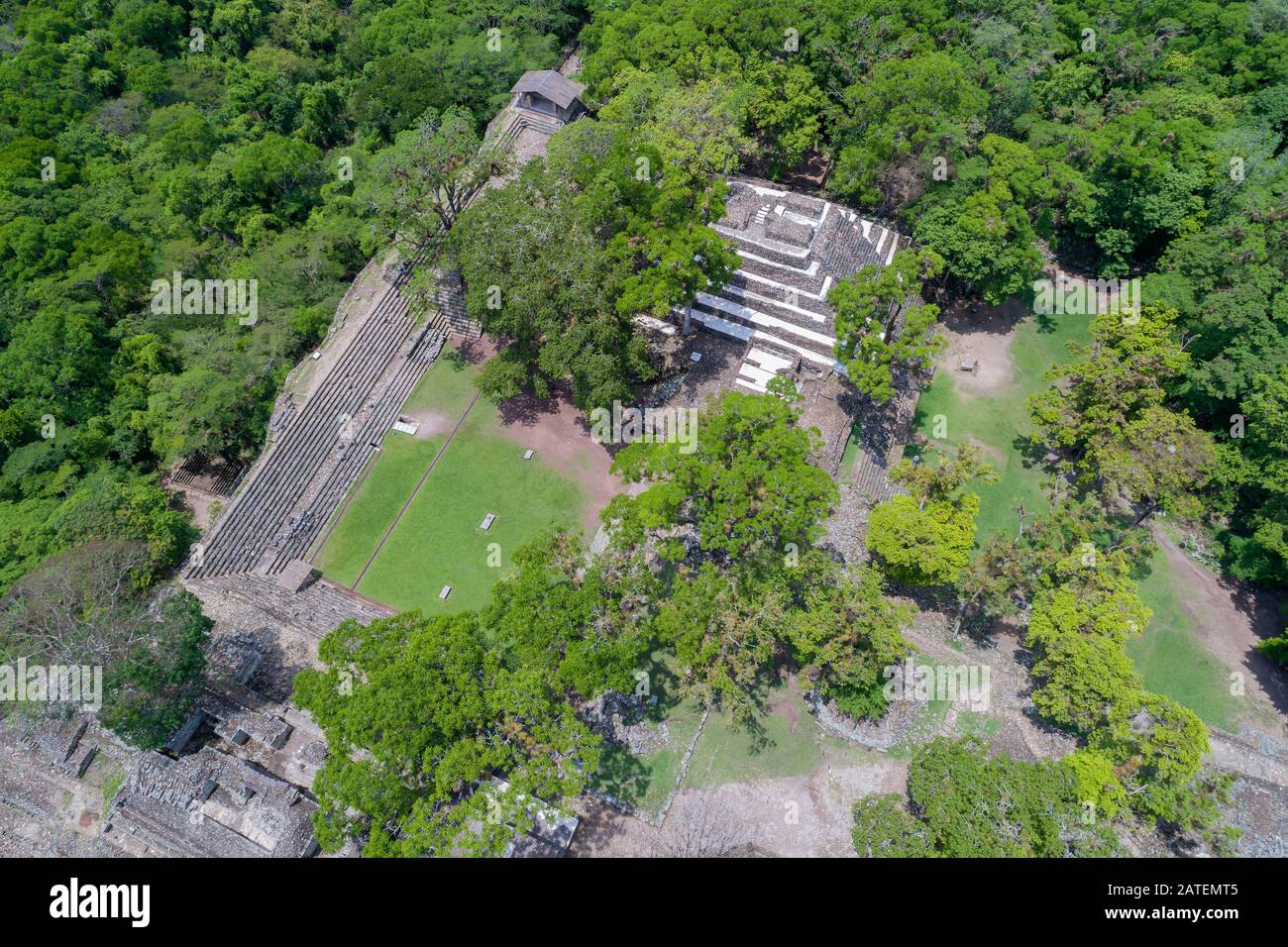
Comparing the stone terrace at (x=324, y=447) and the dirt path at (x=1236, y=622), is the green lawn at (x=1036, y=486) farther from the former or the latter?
the stone terrace at (x=324, y=447)

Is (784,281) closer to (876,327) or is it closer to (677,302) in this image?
(876,327)

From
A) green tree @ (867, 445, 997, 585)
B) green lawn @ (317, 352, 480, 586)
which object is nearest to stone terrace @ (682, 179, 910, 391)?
green tree @ (867, 445, 997, 585)

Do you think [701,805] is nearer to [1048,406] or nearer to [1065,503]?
[1065,503]

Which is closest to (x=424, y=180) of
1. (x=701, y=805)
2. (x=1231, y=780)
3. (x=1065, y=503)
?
(x=701, y=805)

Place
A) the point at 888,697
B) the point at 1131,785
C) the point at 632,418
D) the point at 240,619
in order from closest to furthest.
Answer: the point at 1131,785, the point at 888,697, the point at 240,619, the point at 632,418

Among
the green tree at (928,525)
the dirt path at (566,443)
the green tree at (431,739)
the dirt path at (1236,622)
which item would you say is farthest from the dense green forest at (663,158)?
the green tree at (431,739)

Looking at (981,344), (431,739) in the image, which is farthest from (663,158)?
(431,739)

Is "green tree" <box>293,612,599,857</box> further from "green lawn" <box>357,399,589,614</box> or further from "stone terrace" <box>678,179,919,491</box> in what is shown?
"stone terrace" <box>678,179,919,491</box>
